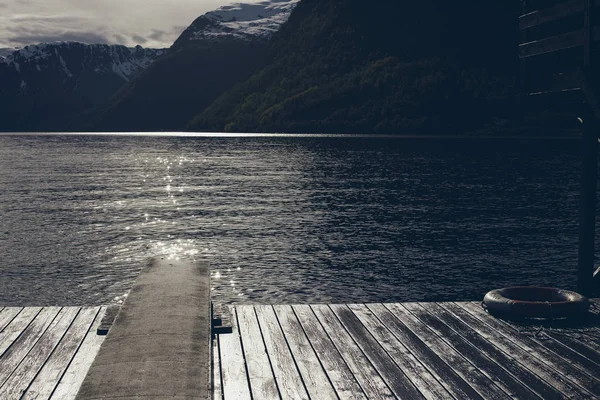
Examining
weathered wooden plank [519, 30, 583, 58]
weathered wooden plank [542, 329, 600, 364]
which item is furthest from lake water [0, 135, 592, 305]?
weathered wooden plank [542, 329, 600, 364]

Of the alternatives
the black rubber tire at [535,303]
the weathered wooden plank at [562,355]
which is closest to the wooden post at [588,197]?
the black rubber tire at [535,303]

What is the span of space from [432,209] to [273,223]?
13781mm

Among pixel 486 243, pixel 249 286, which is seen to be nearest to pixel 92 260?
pixel 249 286

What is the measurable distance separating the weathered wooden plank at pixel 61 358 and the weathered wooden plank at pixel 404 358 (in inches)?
186

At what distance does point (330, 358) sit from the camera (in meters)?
9.96

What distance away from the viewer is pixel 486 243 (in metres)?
34.7

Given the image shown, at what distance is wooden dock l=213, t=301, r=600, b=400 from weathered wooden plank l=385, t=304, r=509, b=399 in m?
0.01

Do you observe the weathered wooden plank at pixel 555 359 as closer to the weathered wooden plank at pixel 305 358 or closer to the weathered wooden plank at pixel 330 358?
the weathered wooden plank at pixel 330 358

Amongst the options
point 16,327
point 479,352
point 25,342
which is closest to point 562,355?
point 479,352

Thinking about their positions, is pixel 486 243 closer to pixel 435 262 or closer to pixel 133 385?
pixel 435 262

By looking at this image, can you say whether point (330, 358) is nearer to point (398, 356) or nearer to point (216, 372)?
point (398, 356)

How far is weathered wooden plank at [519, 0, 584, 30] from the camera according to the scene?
39.6 ft

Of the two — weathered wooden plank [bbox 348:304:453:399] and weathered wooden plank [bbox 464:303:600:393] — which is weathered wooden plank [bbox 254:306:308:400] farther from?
weathered wooden plank [bbox 464:303:600:393]

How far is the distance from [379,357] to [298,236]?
2649 centimetres
